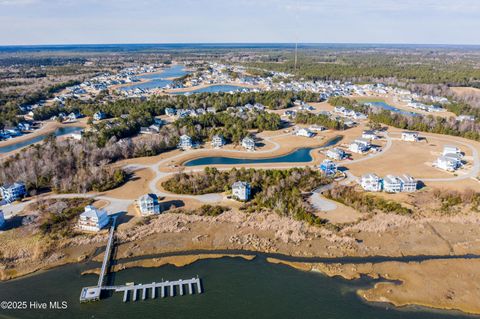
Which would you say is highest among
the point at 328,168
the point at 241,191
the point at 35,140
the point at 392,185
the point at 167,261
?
the point at 35,140

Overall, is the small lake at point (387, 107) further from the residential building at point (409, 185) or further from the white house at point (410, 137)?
the residential building at point (409, 185)

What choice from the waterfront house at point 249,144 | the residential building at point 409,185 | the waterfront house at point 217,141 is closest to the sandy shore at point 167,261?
the residential building at point 409,185

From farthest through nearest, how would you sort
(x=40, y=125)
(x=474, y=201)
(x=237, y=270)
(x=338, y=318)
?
(x=40, y=125)
(x=474, y=201)
(x=237, y=270)
(x=338, y=318)

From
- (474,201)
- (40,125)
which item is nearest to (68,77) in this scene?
(40,125)

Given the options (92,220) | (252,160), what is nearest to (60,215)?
(92,220)

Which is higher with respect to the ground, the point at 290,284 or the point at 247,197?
the point at 247,197

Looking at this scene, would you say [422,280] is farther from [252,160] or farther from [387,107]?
[387,107]

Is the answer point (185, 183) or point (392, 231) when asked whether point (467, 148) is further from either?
point (185, 183)

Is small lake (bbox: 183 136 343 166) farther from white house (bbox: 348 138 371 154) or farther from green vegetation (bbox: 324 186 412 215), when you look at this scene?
green vegetation (bbox: 324 186 412 215)
